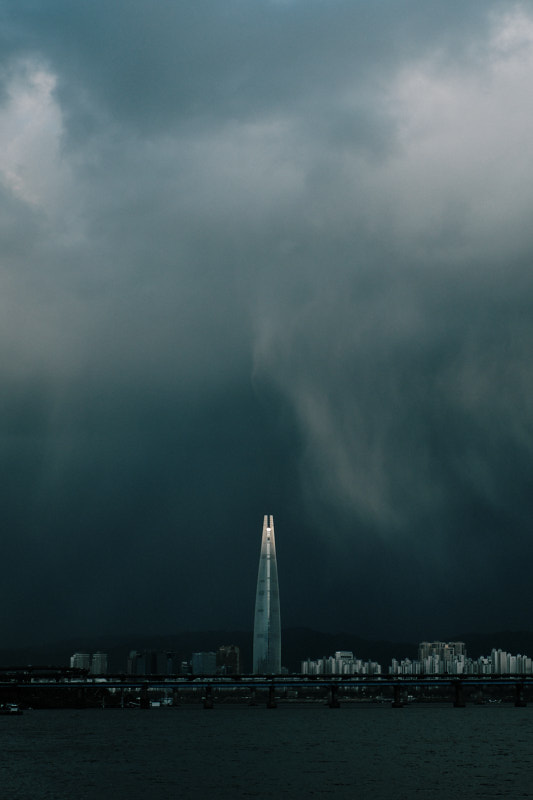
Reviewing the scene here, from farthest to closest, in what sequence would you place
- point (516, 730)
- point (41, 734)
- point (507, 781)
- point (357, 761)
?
point (516, 730), point (41, 734), point (357, 761), point (507, 781)


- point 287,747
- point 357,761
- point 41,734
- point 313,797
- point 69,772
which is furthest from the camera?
point 41,734

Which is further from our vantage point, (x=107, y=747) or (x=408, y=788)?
(x=107, y=747)

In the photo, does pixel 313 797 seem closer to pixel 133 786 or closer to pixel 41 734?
pixel 133 786

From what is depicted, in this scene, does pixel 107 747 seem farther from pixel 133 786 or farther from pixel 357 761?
pixel 133 786

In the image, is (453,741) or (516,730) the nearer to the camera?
(453,741)

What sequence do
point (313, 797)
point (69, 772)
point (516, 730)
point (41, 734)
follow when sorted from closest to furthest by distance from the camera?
point (313, 797)
point (69, 772)
point (41, 734)
point (516, 730)

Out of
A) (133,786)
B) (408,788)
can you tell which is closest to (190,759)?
(133,786)

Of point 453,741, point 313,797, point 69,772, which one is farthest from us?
point 453,741

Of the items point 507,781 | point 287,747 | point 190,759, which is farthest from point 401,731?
point 507,781
